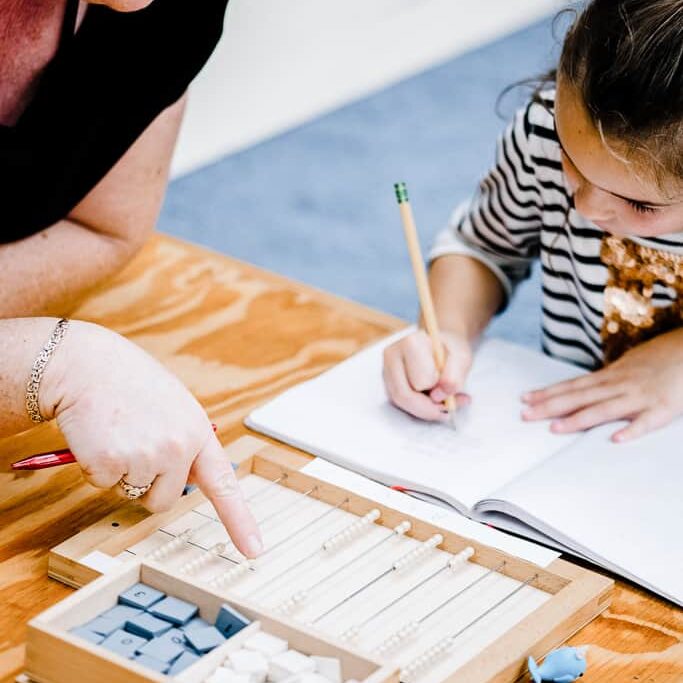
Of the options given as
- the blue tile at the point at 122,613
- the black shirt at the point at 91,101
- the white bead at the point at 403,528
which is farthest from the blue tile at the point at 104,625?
the black shirt at the point at 91,101

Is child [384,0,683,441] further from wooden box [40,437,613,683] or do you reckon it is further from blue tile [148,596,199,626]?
blue tile [148,596,199,626]

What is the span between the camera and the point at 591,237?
1.26m

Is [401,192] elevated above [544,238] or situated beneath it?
elevated above

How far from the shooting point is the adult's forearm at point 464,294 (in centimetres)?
128

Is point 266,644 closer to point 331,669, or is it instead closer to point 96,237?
point 331,669

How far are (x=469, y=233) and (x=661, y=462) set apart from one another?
0.43 m

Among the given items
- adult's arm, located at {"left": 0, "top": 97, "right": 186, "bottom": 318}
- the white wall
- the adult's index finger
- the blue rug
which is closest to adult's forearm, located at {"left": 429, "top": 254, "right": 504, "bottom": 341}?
adult's arm, located at {"left": 0, "top": 97, "right": 186, "bottom": 318}

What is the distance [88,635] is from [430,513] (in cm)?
30

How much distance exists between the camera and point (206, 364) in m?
1.21

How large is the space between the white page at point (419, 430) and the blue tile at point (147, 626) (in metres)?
0.29

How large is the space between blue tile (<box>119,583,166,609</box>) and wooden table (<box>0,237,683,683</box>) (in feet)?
0.25

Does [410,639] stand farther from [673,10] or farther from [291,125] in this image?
[291,125]

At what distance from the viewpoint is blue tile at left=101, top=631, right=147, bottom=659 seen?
2.44ft

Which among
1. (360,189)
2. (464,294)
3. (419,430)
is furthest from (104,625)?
(360,189)
